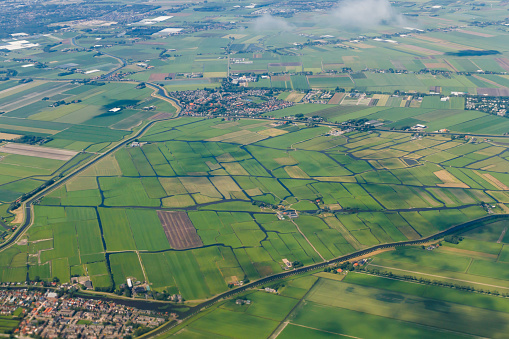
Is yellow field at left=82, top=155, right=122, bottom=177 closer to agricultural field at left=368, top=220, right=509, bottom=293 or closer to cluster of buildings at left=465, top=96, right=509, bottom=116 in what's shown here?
agricultural field at left=368, top=220, right=509, bottom=293

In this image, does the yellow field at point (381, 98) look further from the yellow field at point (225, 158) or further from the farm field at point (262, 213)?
the yellow field at point (225, 158)

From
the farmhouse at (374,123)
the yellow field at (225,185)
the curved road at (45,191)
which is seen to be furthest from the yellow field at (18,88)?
the farmhouse at (374,123)

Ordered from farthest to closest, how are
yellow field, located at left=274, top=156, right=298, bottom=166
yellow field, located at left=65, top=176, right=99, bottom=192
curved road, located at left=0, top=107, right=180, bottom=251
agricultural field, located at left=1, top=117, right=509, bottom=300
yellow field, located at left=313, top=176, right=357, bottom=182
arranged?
yellow field, located at left=274, top=156, right=298, bottom=166 < yellow field, located at left=313, top=176, right=357, bottom=182 < yellow field, located at left=65, top=176, right=99, bottom=192 < curved road, located at left=0, top=107, right=180, bottom=251 < agricultural field, located at left=1, top=117, right=509, bottom=300

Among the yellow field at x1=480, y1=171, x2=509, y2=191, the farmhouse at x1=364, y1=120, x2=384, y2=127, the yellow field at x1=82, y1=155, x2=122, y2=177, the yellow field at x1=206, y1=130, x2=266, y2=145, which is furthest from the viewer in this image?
the farmhouse at x1=364, y1=120, x2=384, y2=127

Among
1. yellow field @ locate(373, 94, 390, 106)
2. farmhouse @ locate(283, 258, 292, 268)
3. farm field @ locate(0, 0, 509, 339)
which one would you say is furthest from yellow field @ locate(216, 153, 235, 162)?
yellow field @ locate(373, 94, 390, 106)

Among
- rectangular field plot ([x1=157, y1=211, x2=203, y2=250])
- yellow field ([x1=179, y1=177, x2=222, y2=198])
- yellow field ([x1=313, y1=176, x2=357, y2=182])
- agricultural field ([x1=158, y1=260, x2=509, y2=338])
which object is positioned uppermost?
yellow field ([x1=179, y1=177, x2=222, y2=198])

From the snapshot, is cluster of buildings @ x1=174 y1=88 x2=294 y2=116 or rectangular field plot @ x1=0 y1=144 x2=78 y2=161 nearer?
rectangular field plot @ x1=0 y1=144 x2=78 y2=161

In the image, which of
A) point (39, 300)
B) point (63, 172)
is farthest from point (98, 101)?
point (39, 300)

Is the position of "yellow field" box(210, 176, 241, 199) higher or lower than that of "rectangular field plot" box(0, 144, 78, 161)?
lower
